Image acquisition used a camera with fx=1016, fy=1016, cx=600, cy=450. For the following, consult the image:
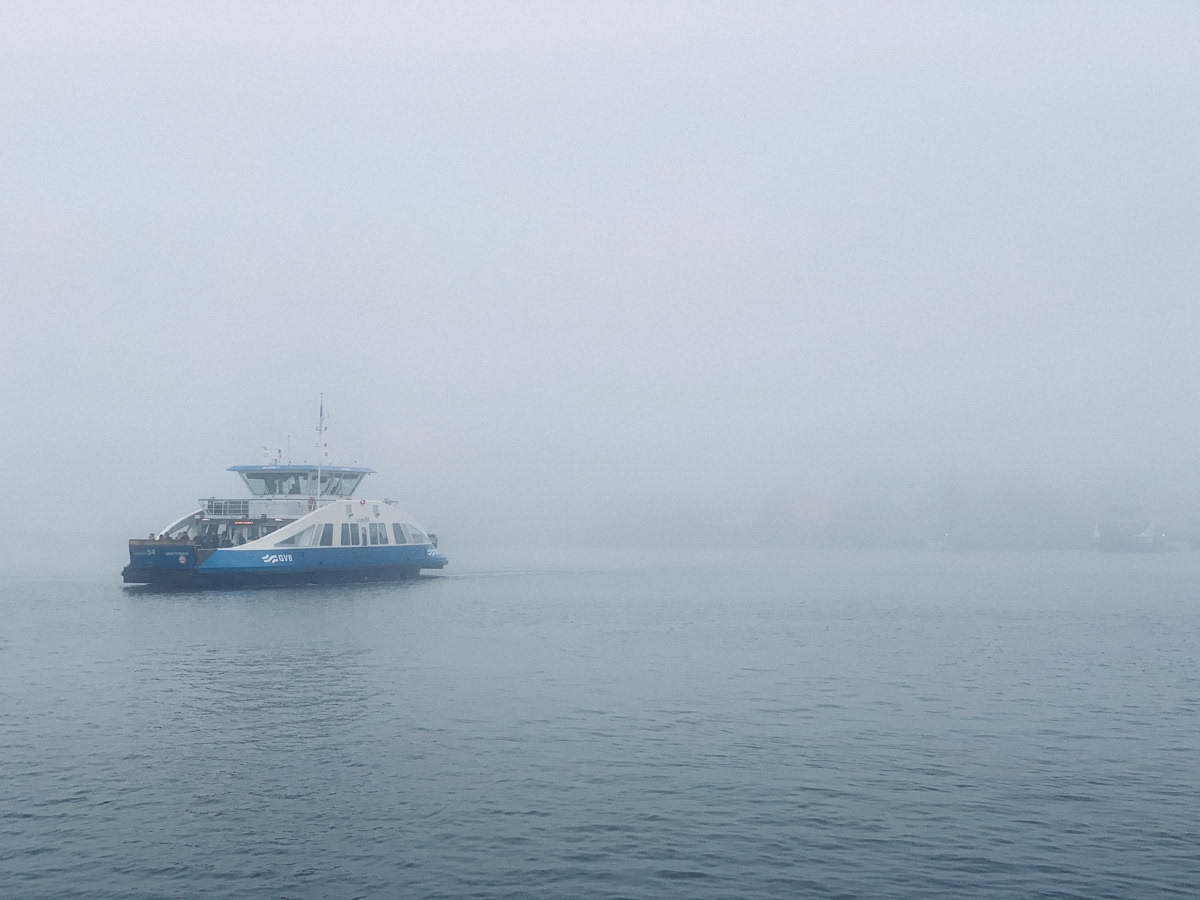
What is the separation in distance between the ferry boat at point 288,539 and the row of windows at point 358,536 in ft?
0.31

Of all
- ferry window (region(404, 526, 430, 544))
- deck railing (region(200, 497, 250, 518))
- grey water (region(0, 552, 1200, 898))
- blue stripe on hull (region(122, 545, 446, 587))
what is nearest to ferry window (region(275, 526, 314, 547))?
blue stripe on hull (region(122, 545, 446, 587))

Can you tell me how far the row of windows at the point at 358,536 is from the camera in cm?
9138

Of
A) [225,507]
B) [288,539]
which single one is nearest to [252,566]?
[288,539]

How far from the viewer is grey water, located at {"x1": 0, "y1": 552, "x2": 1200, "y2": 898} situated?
20.9m

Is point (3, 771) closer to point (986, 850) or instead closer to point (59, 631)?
point (986, 850)

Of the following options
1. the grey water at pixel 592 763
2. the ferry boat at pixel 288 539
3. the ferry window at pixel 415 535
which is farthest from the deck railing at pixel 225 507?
the grey water at pixel 592 763

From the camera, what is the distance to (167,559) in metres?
85.6

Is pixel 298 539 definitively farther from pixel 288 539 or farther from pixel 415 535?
pixel 415 535

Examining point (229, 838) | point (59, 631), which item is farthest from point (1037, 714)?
point (59, 631)

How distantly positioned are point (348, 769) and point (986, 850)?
1701 centimetres

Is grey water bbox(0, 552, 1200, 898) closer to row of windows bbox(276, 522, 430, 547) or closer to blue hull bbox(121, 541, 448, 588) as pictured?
blue hull bbox(121, 541, 448, 588)

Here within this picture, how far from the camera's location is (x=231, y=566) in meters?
85.9

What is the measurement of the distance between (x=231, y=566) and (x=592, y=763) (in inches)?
2529

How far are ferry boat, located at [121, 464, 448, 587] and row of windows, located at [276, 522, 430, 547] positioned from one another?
9cm
